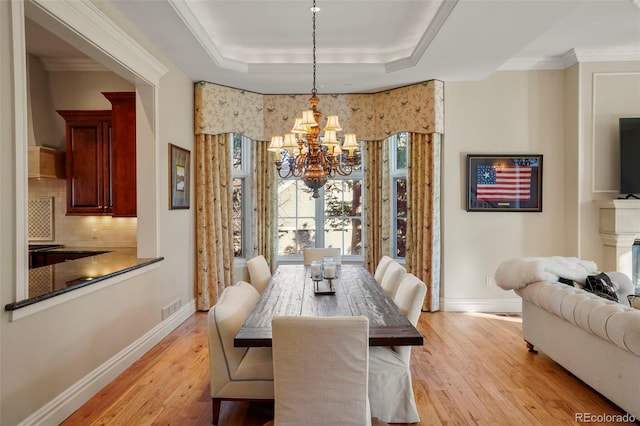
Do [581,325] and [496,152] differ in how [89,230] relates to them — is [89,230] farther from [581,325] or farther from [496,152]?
[496,152]

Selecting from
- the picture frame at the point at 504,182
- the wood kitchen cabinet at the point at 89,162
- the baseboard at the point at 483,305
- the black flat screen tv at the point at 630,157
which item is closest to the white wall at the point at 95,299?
the wood kitchen cabinet at the point at 89,162

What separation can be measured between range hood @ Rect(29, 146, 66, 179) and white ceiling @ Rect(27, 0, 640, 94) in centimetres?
112

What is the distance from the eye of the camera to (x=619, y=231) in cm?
440

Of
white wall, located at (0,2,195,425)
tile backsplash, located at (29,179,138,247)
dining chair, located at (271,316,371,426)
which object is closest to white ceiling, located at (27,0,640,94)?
white wall, located at (0,2,195,425)

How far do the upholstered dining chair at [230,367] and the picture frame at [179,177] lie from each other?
2.27 metres

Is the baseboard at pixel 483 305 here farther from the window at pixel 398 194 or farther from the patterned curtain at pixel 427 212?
the window at pixel 398 194

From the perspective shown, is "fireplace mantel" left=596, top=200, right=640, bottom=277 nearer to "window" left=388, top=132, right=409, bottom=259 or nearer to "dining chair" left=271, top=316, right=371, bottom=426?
"window" left=388, top=132, right=409, bottom=259

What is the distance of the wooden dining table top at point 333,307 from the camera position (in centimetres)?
201

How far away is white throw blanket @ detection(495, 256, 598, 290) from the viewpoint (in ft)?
10.9

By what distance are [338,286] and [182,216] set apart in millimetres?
2363

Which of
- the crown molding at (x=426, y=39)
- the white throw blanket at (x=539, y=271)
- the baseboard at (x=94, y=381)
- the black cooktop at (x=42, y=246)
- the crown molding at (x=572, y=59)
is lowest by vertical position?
the baseboard at (x=94, y=381)

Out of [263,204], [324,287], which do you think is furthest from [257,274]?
[263,204]

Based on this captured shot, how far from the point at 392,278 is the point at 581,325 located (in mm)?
1339

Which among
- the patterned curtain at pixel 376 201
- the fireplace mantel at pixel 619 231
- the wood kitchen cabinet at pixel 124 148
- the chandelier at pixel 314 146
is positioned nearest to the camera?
the chandelier at pixel 314 146
